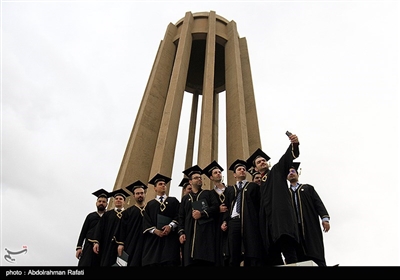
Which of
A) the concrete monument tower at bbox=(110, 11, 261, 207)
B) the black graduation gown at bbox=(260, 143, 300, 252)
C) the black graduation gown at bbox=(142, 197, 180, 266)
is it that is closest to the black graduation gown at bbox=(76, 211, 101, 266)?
the black graduation gown at bbox=(142, 197, 180, 266)

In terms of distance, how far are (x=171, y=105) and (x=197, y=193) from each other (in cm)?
732

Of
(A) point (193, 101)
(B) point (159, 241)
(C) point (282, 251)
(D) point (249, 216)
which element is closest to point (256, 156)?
(D) point (249, 216)

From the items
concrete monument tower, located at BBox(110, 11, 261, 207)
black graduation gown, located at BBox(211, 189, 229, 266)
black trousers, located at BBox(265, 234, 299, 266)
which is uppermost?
concrete monument tower, located at BBox(110, 11, 261, 207)

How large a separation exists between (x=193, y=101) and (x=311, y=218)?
1274 cm

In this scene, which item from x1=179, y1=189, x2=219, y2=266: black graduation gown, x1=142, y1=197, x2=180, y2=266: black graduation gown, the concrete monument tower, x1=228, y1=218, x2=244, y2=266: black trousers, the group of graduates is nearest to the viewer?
the group of graduates

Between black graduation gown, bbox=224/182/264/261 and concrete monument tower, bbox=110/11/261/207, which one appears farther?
concrete monument tower, bbox=110/11/261/207

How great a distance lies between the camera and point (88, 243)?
19.0 ft

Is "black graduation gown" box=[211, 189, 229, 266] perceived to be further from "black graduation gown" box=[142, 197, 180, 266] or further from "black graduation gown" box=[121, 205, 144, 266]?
"black graduation gown" box=[121, 205, 144, 266]

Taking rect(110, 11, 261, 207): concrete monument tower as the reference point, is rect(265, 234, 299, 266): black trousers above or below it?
below

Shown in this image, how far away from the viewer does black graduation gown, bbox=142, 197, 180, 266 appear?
16.4 ft

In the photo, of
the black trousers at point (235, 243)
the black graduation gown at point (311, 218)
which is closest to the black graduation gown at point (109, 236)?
the black trousers at point (235, 243)

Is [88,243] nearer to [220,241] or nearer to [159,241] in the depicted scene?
[159,241]

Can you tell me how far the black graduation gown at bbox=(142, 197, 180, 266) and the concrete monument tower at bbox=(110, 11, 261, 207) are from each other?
445cm

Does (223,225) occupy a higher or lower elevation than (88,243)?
lower
